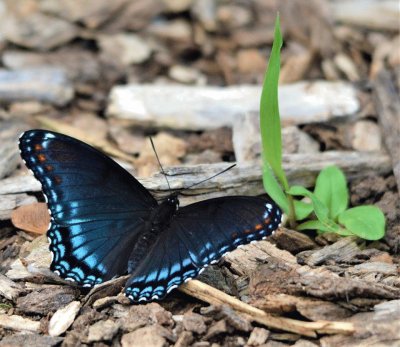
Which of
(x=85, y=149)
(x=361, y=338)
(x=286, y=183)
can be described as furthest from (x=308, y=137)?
(x=361, y=338)

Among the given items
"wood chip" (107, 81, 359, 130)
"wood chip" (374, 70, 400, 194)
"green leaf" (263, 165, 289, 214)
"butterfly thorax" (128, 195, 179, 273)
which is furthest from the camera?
"wood chip" (107, 81, 359, 130)

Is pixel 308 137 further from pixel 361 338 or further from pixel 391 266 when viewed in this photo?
pixel 361 338

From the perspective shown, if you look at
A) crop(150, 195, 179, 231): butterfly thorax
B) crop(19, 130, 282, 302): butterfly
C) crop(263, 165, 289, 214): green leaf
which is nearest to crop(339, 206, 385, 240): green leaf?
crop(263, 165, 289, 214): green leaf

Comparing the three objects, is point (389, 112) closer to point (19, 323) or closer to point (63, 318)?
point (63, 318)

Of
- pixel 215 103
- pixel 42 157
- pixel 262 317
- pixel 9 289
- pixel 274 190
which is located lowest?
pixel 262 317

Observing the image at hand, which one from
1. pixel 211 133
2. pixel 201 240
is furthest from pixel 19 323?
pixel 211 133

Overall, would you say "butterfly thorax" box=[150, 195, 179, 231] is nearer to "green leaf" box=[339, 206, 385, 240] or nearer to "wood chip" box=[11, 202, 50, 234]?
"wood chip" box=[11, 202, 50, 234]
